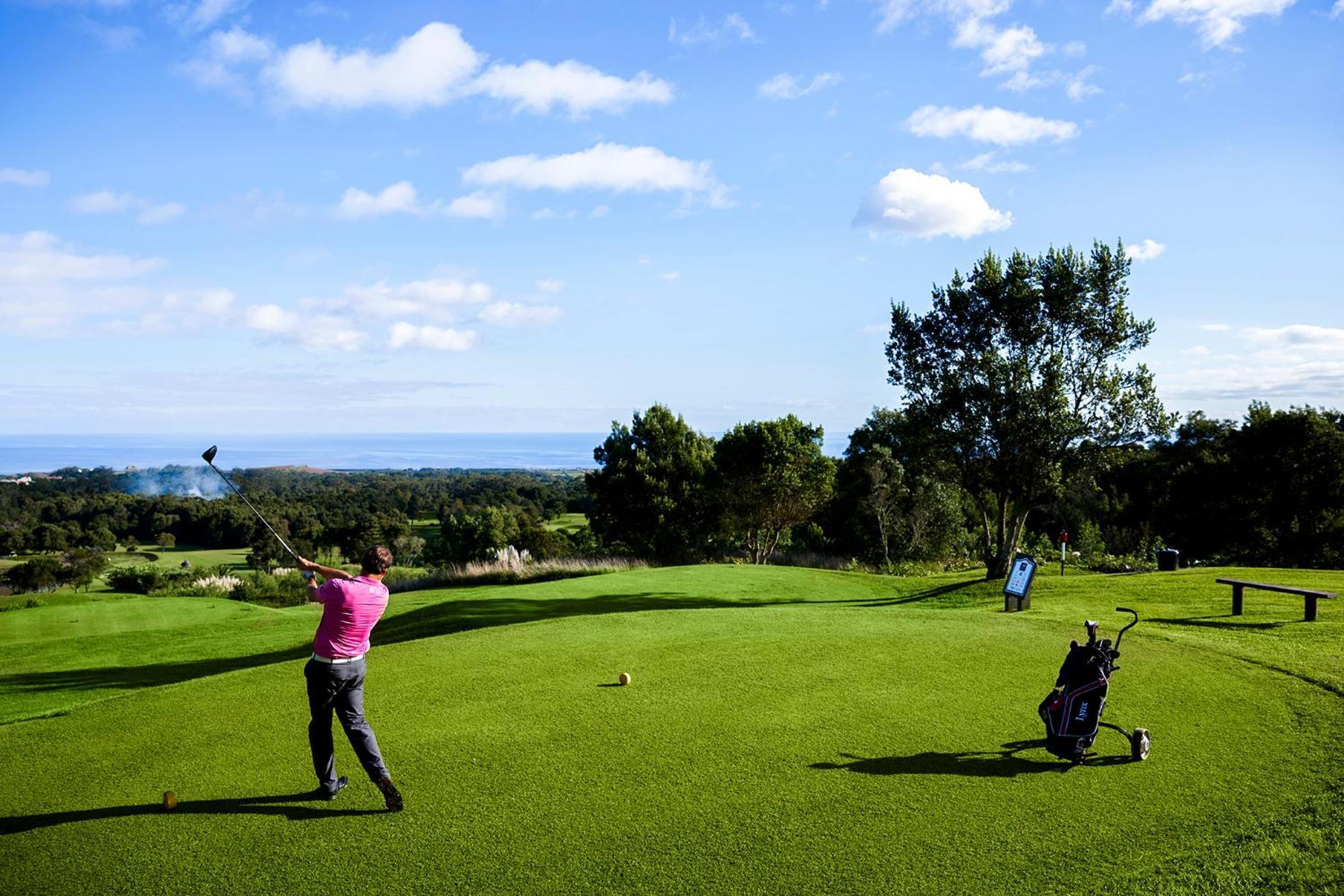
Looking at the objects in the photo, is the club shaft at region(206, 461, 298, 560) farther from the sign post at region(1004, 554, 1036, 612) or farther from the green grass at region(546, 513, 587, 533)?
the green grass at region(546, 513, 587, 533)

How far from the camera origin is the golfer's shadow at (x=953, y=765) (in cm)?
641

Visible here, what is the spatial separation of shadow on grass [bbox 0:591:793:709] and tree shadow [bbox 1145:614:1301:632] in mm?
8325

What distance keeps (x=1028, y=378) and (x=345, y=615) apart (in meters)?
19.1

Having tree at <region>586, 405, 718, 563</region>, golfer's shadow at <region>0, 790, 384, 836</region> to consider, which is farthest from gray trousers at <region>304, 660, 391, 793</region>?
tree at <region>586, 405, 718, 563</region>

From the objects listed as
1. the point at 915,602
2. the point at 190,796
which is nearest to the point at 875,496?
the point at 915,602

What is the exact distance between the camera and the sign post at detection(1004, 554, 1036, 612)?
1402cm

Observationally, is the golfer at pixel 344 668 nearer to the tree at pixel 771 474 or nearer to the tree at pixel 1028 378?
the tree at pixel 1028 378

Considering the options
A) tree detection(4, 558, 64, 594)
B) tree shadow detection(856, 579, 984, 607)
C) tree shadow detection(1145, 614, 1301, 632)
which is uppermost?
tree shadow detection(1145, 614, 1301, 632)

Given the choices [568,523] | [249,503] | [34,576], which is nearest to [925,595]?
[249,503]

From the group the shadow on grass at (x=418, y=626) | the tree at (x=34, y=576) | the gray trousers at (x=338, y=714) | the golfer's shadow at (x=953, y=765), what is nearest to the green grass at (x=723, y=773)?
the golfer's shadow at (x=953, y=765)

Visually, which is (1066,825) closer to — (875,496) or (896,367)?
(896,367)

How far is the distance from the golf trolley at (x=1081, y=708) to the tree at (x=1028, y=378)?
15200 mm

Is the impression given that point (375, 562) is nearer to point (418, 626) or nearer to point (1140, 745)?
point (1140, 745)

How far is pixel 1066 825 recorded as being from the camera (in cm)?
554
